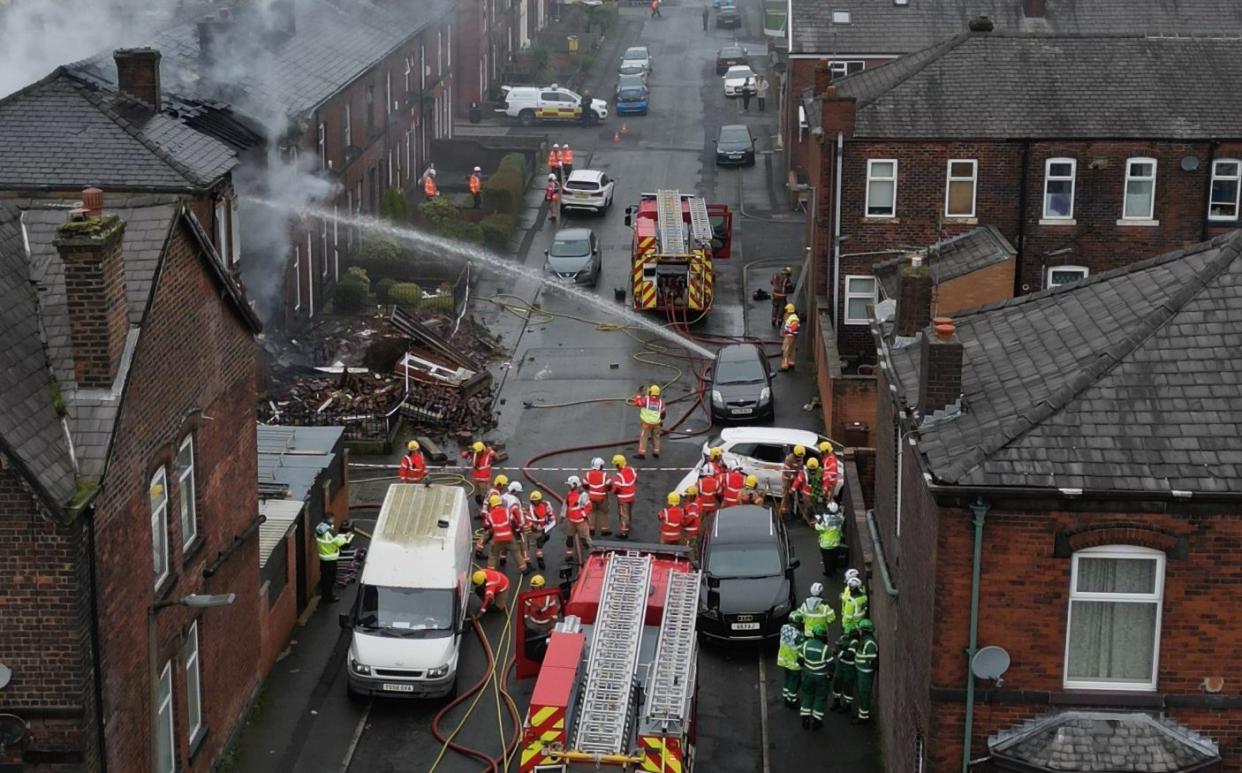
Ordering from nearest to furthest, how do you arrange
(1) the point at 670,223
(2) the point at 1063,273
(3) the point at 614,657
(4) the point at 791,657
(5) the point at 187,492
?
(3) the point at 614,657
(5) the point at 187,492
(4) the point at 791,657
(2) the point at 1063,273
(1) the point at 670,223

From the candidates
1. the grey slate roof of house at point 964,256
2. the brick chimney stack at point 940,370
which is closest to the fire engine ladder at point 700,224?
the grey slate roof of house at point 964,256

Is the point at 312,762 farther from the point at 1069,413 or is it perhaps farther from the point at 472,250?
the point at 472,250

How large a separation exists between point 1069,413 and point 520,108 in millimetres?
54156

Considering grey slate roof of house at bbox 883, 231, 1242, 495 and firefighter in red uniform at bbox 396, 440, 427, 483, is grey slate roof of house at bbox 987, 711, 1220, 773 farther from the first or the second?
firefighter in red uniform at bbox 396, 440, 427, 483

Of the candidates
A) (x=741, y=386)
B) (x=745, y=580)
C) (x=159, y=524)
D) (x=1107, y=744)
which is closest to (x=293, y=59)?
(x=741, y=386)

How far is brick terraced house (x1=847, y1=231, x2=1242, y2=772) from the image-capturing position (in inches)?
679

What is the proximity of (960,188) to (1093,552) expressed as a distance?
72.5ft

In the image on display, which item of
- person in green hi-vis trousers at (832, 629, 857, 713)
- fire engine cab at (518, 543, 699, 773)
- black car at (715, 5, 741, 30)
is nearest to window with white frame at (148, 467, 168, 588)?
fire engine cab at (518, 543, 699, 773)

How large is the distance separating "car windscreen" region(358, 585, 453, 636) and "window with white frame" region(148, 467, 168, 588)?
16.9ft

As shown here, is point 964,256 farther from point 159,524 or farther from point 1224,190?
point 159,524

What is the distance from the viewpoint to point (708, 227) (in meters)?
46.0

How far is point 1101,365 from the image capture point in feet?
59.5

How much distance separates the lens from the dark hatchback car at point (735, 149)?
63.0 metres

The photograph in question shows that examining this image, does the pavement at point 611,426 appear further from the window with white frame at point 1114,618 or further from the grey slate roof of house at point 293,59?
the grey slate roof of house at point 293,59
